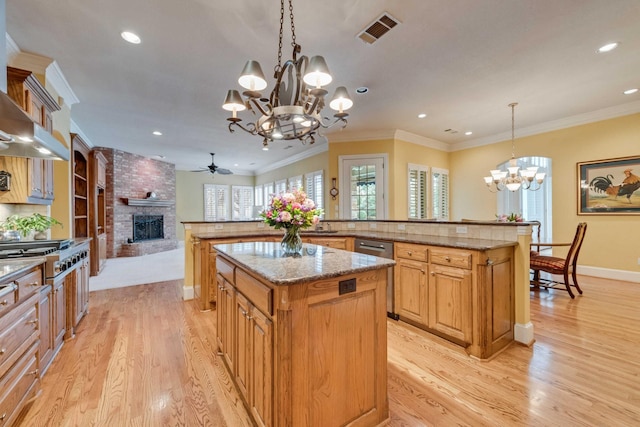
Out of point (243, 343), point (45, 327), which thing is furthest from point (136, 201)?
point (243, 343)

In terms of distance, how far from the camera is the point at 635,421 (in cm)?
159

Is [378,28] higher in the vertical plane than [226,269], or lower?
higher

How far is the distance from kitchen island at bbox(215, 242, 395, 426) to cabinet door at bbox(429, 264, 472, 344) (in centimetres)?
115

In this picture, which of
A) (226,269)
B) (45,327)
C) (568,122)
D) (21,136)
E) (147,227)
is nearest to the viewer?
(21,136)

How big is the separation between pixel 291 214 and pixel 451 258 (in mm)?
1542

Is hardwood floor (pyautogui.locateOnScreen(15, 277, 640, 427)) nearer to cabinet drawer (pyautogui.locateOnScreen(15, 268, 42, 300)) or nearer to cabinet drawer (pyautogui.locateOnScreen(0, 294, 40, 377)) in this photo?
cabinet drawer (pyautogui.locateOnScreen(0, 294, 40, 377))

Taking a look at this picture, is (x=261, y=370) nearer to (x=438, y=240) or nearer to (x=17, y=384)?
(x=17, y=384)

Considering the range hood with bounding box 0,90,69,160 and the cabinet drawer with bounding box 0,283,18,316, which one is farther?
the range hood with bounding box 0,90,69,160

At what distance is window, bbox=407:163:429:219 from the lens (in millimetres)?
5777

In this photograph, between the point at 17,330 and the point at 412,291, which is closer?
the point at 17,330

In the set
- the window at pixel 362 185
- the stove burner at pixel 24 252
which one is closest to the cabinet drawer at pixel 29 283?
the stove burner at pixel 24 252

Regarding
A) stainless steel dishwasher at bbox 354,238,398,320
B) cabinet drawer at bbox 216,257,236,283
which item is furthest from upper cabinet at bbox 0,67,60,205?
stainless steel dishwasher at bbox 354,238,398,320

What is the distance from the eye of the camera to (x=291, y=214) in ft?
6.35

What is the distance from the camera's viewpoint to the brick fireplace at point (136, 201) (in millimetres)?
7098
